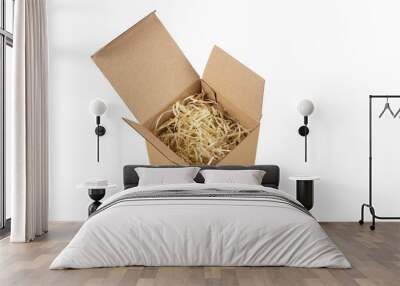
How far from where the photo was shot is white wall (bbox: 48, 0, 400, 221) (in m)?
6.66

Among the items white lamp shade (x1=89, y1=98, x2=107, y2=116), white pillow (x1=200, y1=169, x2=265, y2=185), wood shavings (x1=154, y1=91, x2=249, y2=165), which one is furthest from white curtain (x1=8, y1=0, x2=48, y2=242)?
white pillow (x1=200, y1=169, x2=265, y2=185)

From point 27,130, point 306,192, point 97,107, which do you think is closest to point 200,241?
point 27,130

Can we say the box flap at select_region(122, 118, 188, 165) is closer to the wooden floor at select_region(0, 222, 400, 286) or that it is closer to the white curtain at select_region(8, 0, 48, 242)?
the white curtain at select_region(8, 0, 48, 242)

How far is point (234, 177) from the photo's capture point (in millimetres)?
6047

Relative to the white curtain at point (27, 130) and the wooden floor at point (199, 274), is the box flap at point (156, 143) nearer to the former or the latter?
the white curtain at point (27, 130)

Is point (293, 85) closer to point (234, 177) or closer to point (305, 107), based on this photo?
point (305, 107)

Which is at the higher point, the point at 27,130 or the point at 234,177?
the point at 27,130

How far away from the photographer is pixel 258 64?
6668 mm

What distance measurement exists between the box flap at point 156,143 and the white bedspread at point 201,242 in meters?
2.29

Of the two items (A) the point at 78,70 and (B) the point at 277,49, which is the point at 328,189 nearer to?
(B) the point at 277,49

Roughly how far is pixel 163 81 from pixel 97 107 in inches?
33.9

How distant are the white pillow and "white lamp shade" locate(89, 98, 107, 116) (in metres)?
1.48

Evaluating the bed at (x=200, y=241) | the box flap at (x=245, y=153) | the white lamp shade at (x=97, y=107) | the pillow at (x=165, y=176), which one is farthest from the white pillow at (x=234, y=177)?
the bed at (x=200, y=241)

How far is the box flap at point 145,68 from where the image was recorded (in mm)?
6582
